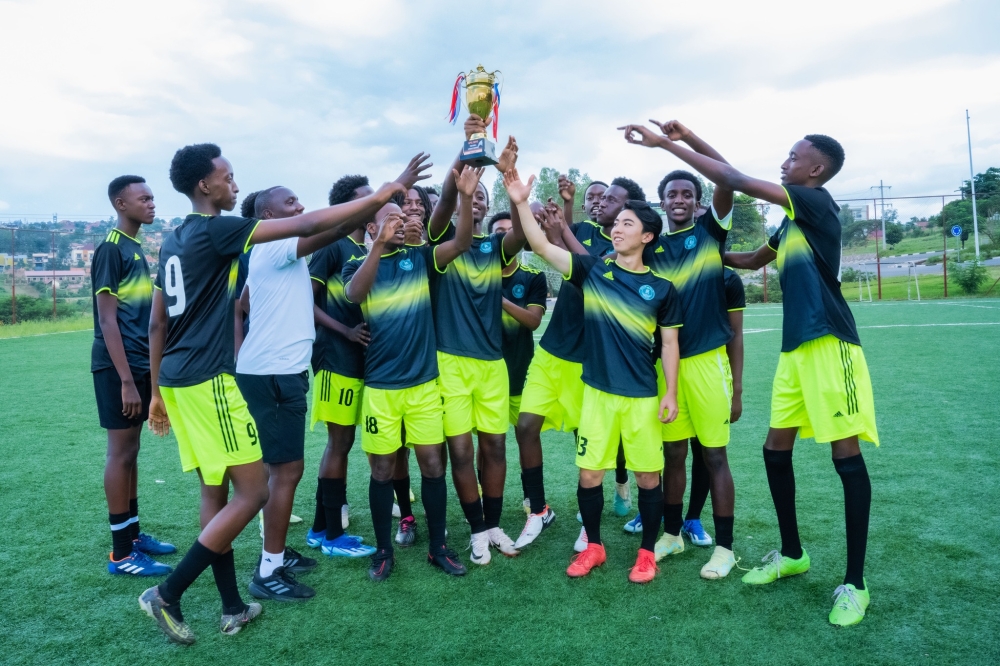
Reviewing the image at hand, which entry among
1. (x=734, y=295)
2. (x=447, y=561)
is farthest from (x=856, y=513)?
(x=447, y=561)

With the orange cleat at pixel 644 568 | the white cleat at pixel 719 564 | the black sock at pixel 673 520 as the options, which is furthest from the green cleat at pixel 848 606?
the black sock at pixel 673 520

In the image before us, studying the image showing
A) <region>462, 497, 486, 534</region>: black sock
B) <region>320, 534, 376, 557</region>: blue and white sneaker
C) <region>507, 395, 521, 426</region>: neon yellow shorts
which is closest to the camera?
<region>462, 497, 486, 534</region>: black sock

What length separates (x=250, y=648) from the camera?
10.9 feet

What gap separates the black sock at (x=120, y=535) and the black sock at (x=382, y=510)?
156cm

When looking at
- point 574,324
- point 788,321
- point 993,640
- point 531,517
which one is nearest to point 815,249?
point 788,321

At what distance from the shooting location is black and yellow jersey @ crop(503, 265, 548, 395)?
5488mm

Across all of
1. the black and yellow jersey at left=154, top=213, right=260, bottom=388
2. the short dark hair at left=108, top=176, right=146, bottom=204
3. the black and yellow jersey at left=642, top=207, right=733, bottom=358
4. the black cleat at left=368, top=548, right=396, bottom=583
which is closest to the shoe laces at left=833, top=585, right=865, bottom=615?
the black and yellow jersey at left=642, top=207, right=733, bottom=358

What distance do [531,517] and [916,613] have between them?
2326 millimetres

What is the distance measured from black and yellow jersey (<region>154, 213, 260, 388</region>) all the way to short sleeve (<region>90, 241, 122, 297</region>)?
1218 mm

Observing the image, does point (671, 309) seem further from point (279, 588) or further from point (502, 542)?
point (279, 588)

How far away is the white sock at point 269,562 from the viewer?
3.93 meters

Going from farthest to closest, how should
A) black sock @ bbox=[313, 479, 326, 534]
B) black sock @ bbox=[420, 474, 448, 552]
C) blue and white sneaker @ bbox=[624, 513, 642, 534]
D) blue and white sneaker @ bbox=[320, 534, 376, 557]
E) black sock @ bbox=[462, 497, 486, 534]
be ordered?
blue and white sneaker @ bbox=[624, 513, 642, 534], black sock @ bbox=[313, 479, 326, 534], blue and white sneaker @ bbox=[320, 534, 376, 557], black sock @ bbox=[462, 497, 486, 534], black sock @ bbox=[420, 474, 448, 552]

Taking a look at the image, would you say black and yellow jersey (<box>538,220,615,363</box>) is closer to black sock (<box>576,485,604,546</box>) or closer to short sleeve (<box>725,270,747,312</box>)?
short sleeve (<box>725,270,747,312</box>)

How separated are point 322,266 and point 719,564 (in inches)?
131
